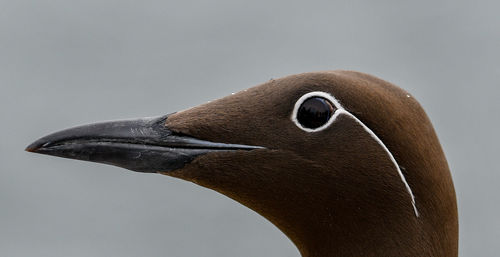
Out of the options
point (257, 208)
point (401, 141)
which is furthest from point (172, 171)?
point (401, 141)

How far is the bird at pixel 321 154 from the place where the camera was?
454cm

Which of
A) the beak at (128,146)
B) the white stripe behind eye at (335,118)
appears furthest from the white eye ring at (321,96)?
the beak at (128,146)

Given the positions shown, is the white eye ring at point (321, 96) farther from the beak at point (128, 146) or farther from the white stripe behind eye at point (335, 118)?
the beak at point (128, 146)

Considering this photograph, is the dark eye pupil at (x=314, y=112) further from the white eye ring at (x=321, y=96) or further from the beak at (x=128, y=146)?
the beak at (x=128, y=146)

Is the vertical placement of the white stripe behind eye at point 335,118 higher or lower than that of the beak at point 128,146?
higher

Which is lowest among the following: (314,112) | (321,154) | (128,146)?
(128,146)

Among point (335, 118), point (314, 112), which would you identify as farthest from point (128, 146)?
point (335, 118)

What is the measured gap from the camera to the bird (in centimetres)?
454

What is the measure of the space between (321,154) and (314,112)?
286 millimetres

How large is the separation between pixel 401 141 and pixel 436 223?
0.62 m

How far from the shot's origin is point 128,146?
4.53 metres

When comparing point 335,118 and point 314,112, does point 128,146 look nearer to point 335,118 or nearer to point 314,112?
point 314,112

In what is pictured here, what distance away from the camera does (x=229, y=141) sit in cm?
459

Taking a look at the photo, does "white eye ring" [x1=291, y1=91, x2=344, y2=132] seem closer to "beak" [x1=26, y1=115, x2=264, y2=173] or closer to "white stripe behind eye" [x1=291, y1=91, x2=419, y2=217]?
"white stripe behind eye" [x1=291, y1=91, x2=419, y2=217]
